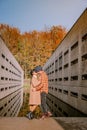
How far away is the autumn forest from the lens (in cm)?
6009

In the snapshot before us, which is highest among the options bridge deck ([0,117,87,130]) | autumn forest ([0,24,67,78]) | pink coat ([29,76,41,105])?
autumn forest ([0,24,67,78])

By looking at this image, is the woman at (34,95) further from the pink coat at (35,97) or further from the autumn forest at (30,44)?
the autumn forest at (30,44)

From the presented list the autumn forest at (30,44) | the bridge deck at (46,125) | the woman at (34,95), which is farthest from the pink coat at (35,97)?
the autumn forest at (30,44)

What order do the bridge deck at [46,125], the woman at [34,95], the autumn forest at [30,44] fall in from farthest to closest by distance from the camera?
the autumn forest at [30,44], the woman at [34,95], the bridge deck at [46,125]

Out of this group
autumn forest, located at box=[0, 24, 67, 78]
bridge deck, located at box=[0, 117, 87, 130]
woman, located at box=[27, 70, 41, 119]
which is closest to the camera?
bridge deck, located at box=[0, 117, 87, 130]

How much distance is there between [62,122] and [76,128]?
987 mm

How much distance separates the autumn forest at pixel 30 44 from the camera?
60094 mm

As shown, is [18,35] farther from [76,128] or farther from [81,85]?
[76,128]

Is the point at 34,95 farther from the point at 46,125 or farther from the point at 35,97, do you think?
the point at 46,125

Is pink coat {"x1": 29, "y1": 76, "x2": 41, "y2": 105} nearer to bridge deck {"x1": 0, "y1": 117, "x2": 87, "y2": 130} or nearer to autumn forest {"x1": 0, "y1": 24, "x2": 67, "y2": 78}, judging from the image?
bridge deck {"x1": 0, "y1": 117, "x2": 87, "y2": 130}

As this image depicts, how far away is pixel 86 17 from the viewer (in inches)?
456

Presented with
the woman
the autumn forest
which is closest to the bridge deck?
the woman

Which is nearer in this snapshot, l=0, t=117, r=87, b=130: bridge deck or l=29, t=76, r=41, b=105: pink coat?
l=0, t=117, r=87, b=130: bridge deck

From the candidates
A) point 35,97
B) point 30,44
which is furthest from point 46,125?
point 30,44
